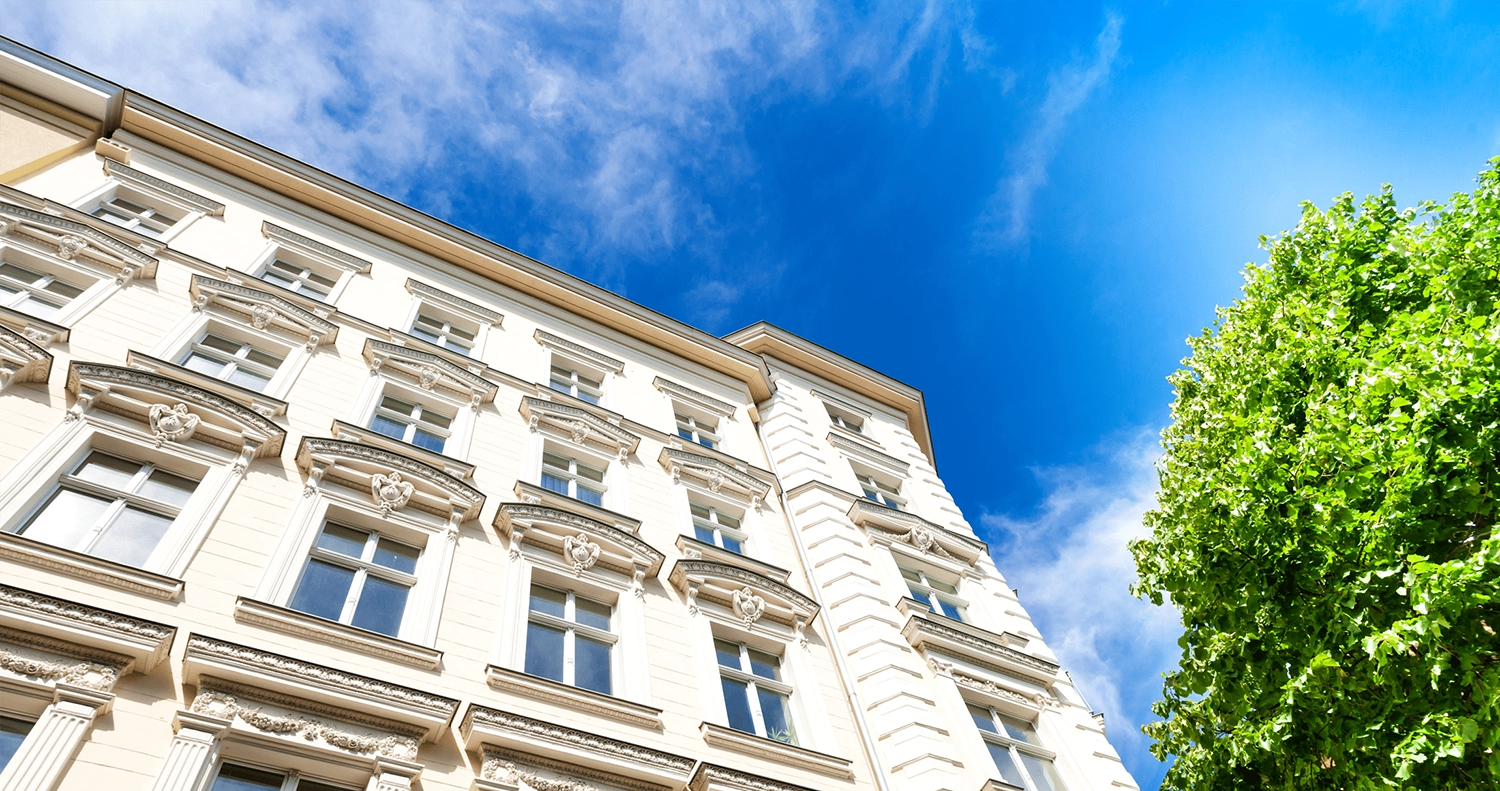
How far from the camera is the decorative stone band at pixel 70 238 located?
591 inches

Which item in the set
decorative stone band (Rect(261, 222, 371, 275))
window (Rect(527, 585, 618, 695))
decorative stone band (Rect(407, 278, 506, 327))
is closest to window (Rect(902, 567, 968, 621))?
window (Rect(527, 585, 618, 695))

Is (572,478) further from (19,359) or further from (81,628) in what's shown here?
(81,628)

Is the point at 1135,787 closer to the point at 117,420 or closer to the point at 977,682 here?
the point at 977,682

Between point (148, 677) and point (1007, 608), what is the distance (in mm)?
15606

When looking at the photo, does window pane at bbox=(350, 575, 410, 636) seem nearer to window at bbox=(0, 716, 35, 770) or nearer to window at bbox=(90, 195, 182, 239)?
window at bbox=(0, 716, 35, 770)

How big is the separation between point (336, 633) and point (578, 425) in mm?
7812

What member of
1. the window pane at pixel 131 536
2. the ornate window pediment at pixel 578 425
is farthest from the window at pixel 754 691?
the window pane at pixel 131 536

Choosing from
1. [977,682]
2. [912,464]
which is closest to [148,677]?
[977,682]

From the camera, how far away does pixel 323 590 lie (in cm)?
1140

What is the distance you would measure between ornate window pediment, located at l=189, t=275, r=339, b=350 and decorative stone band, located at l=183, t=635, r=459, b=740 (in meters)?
8.40

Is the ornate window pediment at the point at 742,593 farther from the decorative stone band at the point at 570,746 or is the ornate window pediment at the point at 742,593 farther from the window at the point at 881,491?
the window at the point at 881,491

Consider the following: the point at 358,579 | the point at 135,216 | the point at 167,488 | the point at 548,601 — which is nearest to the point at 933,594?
the point at 548,601

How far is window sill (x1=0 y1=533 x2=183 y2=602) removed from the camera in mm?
9469

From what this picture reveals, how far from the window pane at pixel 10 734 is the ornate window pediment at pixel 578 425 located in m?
9.86
